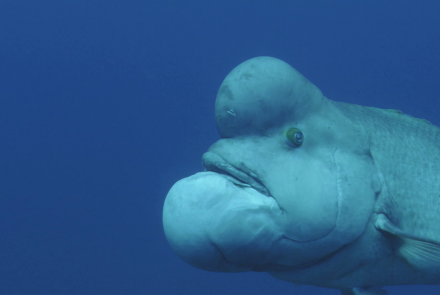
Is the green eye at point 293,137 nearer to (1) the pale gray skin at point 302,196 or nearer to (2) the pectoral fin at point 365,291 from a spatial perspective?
(1) the pale gray skin at point 302,196

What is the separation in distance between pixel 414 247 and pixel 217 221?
1139mm

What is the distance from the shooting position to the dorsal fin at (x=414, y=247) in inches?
90.8

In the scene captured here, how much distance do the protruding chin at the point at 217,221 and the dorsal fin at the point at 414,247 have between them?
645mm

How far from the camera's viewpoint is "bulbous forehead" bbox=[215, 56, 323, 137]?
2.39 metres

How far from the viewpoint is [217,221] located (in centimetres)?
213

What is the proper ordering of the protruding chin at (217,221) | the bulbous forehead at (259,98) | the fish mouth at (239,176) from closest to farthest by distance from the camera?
the protruding chin at (217,221), the fish mouth at (239,176), the bulbous forehead at (259,98)

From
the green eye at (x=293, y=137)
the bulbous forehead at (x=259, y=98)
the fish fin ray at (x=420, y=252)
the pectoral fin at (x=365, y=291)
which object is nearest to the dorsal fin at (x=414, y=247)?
the fish fin ray at (x=420, y=252)

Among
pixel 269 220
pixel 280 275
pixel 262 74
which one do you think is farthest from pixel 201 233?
pixel 262 74

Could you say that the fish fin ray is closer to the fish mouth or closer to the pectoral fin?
the pectoral fin

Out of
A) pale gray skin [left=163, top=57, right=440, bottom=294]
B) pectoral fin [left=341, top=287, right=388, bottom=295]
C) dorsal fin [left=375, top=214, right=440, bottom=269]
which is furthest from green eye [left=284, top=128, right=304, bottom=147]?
pectoral fin [left=341, top=287, right=388, bottom=295]

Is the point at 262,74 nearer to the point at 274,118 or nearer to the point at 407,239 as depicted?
the point at 274,118

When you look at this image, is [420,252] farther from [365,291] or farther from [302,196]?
[302,196]

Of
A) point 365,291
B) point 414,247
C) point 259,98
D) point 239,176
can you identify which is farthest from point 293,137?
point 365,291

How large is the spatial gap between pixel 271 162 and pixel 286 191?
189 millimetres
